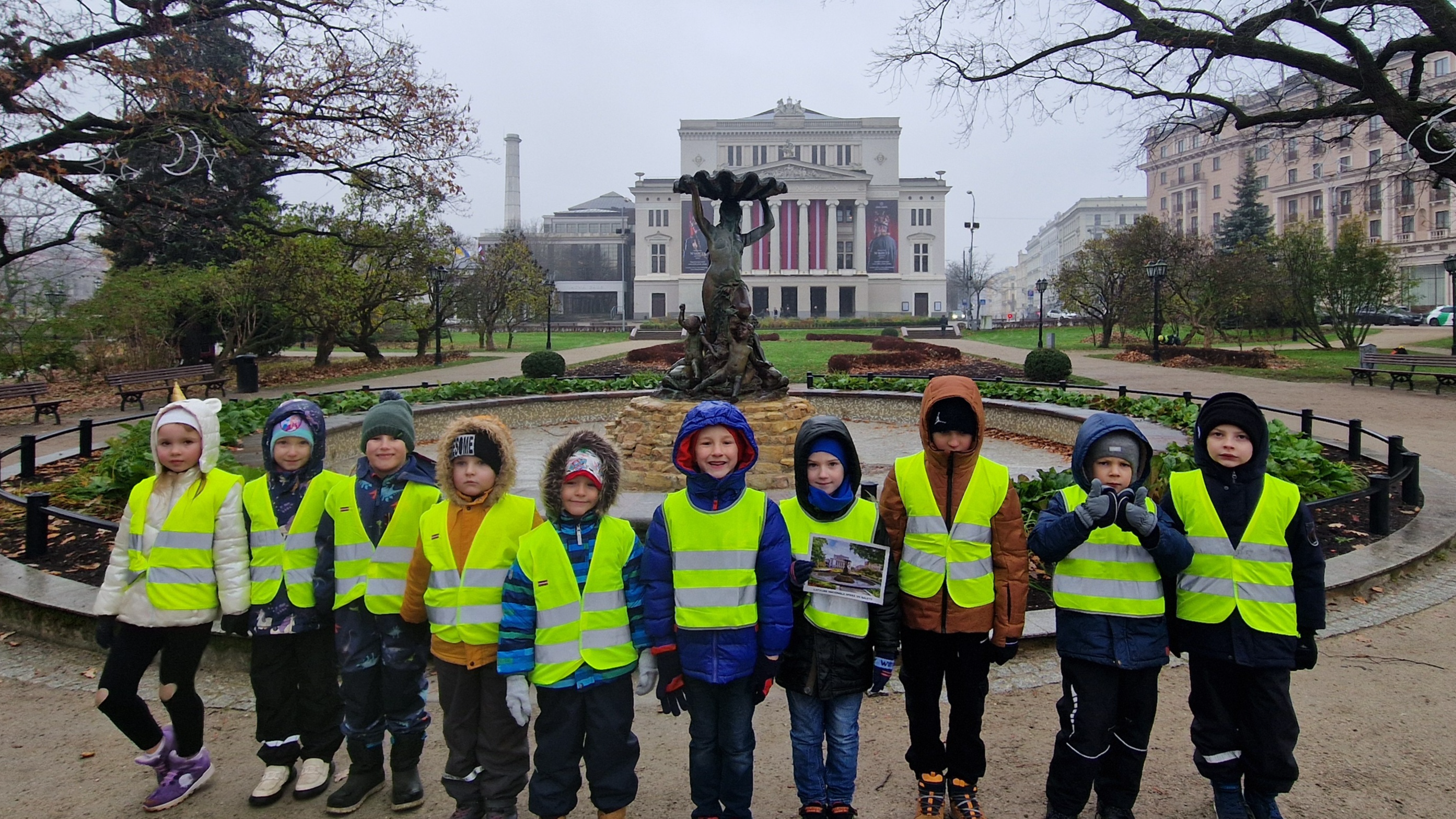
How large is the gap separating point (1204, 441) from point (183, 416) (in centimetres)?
403

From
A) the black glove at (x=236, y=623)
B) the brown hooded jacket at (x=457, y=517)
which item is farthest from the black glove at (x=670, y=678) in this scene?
the black glove at (x=236, y=623)

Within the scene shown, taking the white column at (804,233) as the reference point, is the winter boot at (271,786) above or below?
below

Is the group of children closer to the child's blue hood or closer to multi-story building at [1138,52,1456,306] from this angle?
the child's blue hood

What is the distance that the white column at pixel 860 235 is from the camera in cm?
7519

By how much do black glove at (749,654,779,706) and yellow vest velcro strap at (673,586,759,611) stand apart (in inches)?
9.3

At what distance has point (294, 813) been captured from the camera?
330cm

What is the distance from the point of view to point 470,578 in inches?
122

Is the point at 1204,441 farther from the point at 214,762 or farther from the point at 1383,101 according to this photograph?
the point at 1383,101

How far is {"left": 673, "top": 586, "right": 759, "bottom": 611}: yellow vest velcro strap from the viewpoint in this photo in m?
3.01

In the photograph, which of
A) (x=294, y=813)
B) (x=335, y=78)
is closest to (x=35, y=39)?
(x=335, y=78)

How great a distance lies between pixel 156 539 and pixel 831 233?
7427 cm

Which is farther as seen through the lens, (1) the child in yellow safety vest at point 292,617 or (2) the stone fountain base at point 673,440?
(2) the stone fountain base at point 673,440

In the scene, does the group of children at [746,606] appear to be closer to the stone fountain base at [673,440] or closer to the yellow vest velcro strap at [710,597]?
the yellow vest velcro strap at [710,597]

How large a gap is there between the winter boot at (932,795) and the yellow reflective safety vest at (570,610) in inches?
48.3
